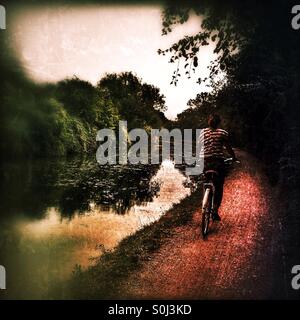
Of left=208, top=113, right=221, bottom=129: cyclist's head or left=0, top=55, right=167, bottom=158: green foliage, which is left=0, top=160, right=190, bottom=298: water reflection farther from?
left=208, top=113, right=221, bottom=129: cyclist's head

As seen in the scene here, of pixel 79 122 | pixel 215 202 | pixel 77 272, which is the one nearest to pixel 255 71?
pixel 215 202

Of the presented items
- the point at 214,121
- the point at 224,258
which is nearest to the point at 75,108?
the point at 214,121

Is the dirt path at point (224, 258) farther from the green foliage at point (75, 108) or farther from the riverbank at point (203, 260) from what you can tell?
the green foliage at point (75, 108)

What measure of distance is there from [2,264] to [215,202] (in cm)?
392

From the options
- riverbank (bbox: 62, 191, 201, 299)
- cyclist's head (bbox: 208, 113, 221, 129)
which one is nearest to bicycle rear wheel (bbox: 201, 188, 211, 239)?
riverbank (bbox: 62, 191, 201, 299)

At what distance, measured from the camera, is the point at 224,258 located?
6.20 m

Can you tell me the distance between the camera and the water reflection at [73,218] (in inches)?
249

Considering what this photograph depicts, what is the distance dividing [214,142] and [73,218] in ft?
9.61

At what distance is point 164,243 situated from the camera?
7.01 meters

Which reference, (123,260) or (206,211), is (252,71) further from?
(123,260)

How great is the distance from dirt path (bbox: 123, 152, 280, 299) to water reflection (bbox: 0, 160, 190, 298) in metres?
1.15

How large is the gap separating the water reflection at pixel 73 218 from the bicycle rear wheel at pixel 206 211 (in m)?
1.24
